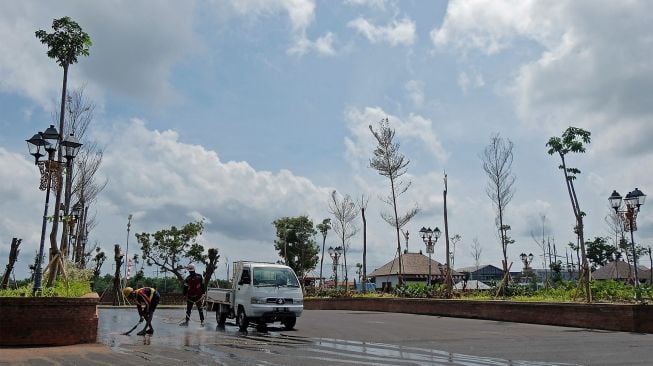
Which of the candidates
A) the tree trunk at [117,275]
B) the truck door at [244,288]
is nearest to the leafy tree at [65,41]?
the truck door at [244,288]

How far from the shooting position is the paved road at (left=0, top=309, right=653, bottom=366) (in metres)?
10.2

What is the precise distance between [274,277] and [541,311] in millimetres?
9925

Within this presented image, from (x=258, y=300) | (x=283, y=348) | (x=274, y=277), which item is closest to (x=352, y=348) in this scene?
(x=283, y=348)

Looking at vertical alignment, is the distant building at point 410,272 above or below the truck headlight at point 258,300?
above

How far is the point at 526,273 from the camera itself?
3875 cm

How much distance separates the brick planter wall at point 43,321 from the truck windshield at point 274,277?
529cm

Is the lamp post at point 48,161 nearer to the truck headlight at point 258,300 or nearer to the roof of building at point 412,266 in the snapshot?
the truck headlight at point 258,300

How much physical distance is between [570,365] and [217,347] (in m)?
7.00

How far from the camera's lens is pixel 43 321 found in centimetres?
1181

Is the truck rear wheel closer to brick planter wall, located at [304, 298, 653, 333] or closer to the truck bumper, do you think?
the truck bumper

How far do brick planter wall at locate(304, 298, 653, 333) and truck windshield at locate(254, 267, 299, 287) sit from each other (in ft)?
30.1

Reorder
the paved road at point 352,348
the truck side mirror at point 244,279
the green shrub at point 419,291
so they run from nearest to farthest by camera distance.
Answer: the paved road at point 352,348 < the truck side mirror at point 244,279 < the green shrub at point 419,291

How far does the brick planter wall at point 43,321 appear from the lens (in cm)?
1153

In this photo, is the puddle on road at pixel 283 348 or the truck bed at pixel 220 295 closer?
the puddle on road at pixel 283 348
